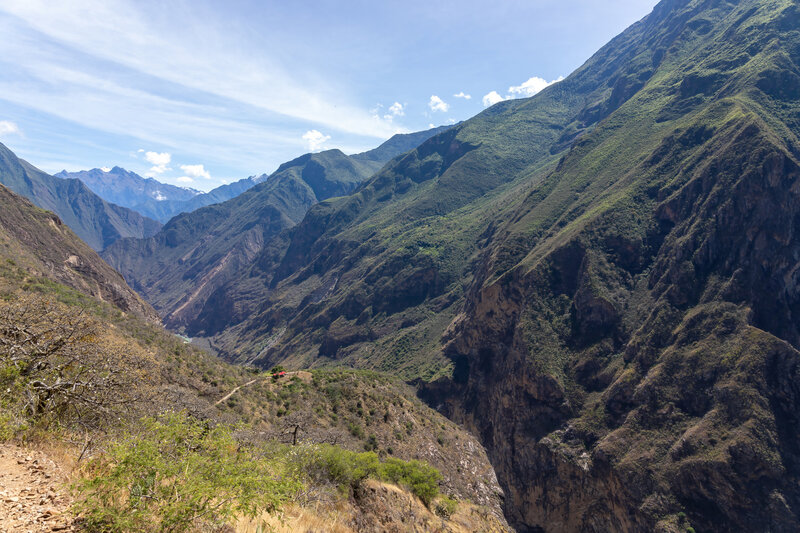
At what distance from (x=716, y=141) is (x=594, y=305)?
4631 cm

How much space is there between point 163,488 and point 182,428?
2.44 meters

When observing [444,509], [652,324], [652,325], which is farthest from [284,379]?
[652,324]

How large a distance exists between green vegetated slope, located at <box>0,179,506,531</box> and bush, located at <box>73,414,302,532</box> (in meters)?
0.03

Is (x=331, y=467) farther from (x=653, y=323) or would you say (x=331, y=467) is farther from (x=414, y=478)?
(x=653, y=323)

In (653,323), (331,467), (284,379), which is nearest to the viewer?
(331,467)

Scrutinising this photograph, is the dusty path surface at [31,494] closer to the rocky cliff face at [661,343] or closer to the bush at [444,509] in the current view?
the bush at [444,509]

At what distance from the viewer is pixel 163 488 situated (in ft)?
25.0

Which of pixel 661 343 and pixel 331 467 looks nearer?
pixel 331 467

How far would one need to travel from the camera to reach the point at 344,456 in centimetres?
2002

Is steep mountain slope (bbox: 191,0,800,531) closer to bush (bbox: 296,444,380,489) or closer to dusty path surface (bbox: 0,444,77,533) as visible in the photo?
bush (bbox: 296,444,380,489)

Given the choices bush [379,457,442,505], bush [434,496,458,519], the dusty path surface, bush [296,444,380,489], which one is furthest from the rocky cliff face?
the dusty path surface

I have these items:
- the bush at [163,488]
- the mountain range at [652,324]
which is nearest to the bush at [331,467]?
the bush at [163,488]

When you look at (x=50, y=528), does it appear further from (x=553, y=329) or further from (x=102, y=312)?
(x=553, y=329)

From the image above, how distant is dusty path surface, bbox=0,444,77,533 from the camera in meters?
6.43
